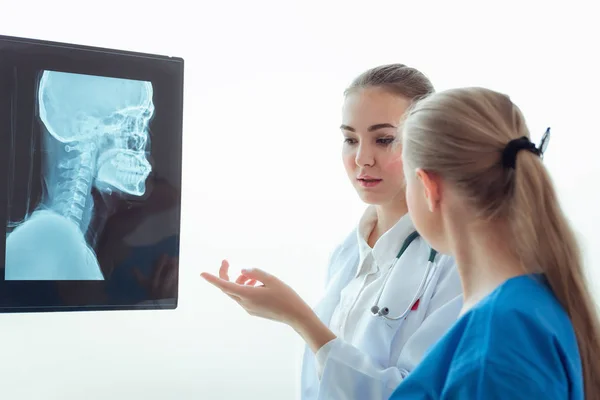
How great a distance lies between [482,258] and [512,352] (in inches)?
6.3

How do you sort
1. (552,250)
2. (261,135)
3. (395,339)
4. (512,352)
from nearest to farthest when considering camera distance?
(512,352) → (552,250) → (395,339) → (261,135)

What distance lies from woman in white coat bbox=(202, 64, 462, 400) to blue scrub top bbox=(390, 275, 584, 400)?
0.27m

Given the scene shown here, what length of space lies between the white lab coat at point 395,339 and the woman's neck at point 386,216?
9 cm

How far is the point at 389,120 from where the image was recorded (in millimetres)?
1261

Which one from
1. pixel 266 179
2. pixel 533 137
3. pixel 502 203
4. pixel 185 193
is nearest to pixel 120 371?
pixel 185 193

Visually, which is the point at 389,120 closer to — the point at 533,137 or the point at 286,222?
the point at 286,222

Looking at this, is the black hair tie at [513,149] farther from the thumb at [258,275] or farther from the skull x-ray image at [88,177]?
the skull x-ray image at [88,177]

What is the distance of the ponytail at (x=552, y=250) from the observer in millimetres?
873

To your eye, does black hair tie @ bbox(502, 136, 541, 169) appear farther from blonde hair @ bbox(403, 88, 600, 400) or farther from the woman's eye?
the woman's eye

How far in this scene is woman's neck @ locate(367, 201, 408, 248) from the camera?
1.35 m

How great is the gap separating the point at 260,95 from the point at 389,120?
64 cm

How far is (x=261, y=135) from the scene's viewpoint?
1838mm

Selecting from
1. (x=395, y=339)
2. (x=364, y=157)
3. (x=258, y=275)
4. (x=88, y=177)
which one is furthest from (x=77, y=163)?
(x=395, y=339)

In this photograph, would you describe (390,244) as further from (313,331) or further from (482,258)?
(482,258)
